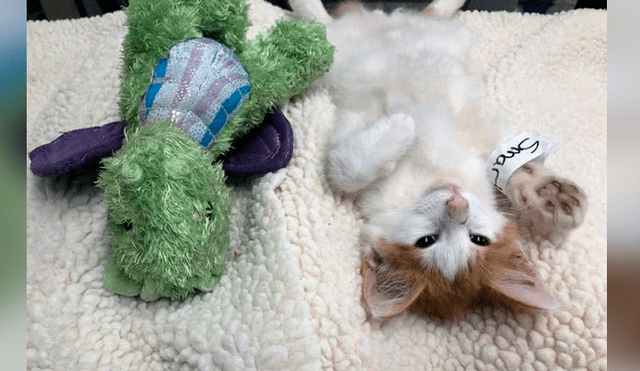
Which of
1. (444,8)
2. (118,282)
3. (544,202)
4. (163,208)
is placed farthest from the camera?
(444,8)

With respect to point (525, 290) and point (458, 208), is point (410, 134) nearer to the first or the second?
point (458, 208)

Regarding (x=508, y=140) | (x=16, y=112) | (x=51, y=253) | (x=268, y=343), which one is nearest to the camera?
(x=16, y=112)

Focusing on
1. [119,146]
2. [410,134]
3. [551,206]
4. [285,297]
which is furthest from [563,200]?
[119,146]

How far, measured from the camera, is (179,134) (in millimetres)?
774

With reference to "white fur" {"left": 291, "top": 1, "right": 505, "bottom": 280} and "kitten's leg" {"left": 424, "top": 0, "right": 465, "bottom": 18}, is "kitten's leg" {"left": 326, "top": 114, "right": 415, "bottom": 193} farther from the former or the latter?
"kitten's leg" {"left": 424, "top": 0, "right": 465, "bottom": 18}

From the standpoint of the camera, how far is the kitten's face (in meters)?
0.90

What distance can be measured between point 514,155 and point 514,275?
0.23m

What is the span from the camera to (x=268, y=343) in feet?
2.57

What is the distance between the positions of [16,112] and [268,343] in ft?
1.50

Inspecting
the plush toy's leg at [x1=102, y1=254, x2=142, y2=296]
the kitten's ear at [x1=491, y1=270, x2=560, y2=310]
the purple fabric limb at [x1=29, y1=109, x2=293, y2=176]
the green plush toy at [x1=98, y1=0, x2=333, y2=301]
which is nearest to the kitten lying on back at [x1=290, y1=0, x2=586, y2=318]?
the kitten's ear at [x1=491, y1=270, x2=560, y2=310]

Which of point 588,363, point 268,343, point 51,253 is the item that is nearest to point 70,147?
point 51,253

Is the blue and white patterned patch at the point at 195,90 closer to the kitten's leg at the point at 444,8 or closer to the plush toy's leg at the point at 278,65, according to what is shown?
the plush toy's leg at the point at 278,65

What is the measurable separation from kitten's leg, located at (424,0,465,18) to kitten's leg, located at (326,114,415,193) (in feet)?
1.68

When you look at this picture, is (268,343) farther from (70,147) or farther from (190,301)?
(70,147)
